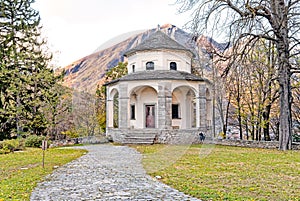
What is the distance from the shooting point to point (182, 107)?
2378cm

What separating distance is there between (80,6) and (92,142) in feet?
46.8

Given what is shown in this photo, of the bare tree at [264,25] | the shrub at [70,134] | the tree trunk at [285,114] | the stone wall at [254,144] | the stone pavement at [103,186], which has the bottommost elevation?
the stone pavement at [103,186]

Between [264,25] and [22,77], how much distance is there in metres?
16.8

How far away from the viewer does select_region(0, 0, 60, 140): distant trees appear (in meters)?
21.7

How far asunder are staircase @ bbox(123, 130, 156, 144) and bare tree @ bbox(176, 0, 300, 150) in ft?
27.3

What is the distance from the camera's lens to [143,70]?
77.8ft

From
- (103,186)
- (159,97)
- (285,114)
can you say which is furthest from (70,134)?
(103,186)

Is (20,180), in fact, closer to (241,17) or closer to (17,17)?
(241,17)

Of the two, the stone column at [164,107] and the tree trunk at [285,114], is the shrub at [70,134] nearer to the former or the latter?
the stone column at [164,107]

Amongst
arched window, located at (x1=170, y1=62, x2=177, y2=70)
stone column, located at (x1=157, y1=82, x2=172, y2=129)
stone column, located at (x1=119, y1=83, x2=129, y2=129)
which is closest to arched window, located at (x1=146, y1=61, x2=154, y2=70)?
arched window, located at (x1=170, y1=62, x2=177, y2=70)

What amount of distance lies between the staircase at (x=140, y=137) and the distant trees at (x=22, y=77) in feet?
21.2

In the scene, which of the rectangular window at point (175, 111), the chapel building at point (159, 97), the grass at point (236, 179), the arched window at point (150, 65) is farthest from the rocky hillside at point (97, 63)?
the grass at point (236, 179)

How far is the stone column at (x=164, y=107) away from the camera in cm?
2069

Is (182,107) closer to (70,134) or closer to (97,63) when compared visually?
(97,63)
